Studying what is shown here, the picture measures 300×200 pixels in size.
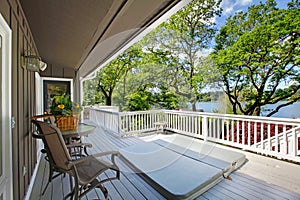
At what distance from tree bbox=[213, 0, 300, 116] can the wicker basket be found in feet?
15.1

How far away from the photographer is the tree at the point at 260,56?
460 centimetres

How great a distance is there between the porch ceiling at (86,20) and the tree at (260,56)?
12.9 ft

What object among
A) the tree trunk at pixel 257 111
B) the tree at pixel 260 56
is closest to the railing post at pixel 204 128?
the tree at pixel 260 56

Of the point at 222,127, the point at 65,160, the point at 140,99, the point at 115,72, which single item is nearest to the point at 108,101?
the point at 115,72

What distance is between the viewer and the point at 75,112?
256 cm

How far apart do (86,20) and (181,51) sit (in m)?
1.96

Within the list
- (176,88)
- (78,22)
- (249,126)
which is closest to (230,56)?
(249,126)

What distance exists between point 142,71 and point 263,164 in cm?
282

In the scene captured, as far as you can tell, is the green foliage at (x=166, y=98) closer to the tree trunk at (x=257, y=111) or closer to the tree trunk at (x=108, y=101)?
the tree trunk at (x=108, y=101)

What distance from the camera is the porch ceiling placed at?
5.37 feet

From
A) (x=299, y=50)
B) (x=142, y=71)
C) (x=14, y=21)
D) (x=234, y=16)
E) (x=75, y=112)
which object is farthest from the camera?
(x=234, y=16)

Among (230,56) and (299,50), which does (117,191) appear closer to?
(230,56)

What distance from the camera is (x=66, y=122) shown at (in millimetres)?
2451

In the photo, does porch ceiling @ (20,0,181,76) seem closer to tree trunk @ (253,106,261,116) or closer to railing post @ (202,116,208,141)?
railing post @ (202,116,208,141)
